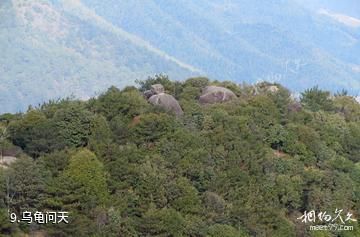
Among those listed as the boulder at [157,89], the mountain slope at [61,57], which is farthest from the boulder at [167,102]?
the mountain slope at [61,57]

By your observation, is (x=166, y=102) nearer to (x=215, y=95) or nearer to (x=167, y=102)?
(x=167, y=102)

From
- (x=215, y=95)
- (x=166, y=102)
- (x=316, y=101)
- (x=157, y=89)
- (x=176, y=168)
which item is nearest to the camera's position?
(x=176, y=168)

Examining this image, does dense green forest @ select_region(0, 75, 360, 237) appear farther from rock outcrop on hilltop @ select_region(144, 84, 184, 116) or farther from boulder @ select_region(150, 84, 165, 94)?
boulder @ select_region(150, 84, 165, 94)

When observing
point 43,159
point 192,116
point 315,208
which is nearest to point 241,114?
point 192,116

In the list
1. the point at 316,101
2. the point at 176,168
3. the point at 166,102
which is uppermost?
the point at 316,101

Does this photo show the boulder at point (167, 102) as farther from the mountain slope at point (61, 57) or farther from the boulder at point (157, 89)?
the mountain slope at point (61, 57)

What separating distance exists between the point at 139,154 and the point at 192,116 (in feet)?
23.2

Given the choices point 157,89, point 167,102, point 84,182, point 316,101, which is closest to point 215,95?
point 157,89

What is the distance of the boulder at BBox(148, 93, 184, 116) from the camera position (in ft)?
141

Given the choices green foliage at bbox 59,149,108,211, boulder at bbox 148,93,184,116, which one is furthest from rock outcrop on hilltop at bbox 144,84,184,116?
green foliage at bbox 59,149,108,211

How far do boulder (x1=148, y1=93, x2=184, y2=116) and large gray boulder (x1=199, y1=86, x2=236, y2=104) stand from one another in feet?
11.1

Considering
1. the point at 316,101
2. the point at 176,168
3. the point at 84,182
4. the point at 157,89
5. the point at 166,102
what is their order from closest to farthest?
the point at 84,182 → the point at 176,168 → the point at 166,102 → the point at 157,89 → the point at 316,101

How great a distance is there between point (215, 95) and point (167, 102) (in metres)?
5.07

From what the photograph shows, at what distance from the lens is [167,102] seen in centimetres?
4325
